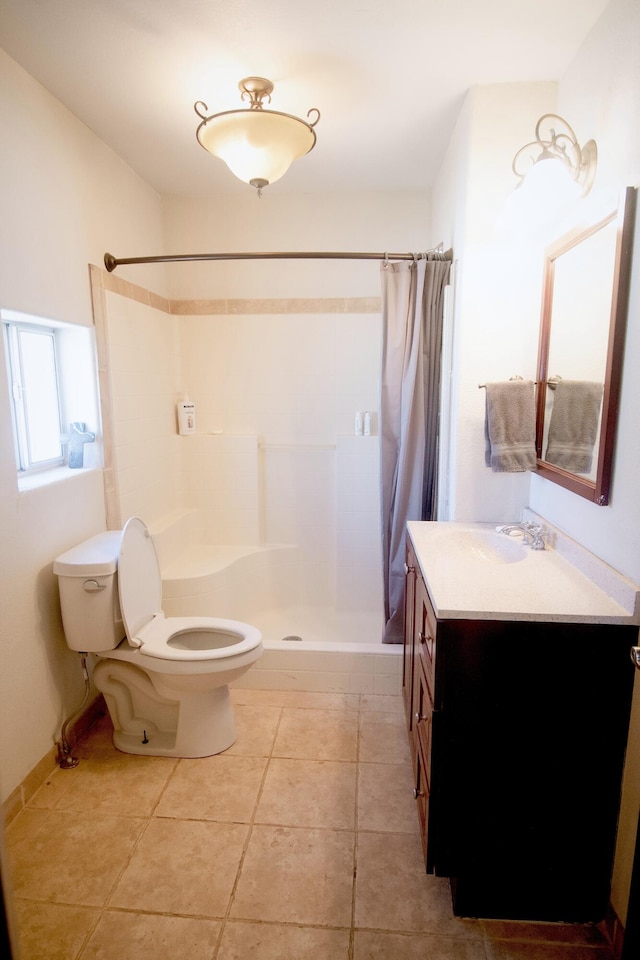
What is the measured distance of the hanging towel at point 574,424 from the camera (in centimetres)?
158

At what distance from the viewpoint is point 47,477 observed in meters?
2.14

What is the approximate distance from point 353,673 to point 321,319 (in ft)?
6.55

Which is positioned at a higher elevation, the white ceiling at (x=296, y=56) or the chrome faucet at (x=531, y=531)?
the white ceiling at (x=296, y=56)

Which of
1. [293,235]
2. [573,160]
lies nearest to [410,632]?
[573,160]

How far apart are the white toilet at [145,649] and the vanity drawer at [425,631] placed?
0.70 meters

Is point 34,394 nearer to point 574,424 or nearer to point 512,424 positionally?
point 512,424

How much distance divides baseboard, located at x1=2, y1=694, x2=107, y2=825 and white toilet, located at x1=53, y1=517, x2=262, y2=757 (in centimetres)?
16

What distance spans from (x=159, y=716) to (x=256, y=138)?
2202 mm

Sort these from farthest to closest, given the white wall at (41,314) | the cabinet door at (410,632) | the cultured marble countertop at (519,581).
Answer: the cabinet door at (410,632)
the white wall at (41,314)
the cultured marble countertop at (519,581)

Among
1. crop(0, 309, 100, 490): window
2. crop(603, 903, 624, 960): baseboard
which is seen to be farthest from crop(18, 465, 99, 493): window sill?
crop(603, 903, 624, 960): baseboard

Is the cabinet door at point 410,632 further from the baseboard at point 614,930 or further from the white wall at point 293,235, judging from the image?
the white wall at point 293,235

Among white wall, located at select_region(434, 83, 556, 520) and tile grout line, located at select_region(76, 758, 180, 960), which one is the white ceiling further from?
tile grout line, located at select_region(76, 758, 180, 960)

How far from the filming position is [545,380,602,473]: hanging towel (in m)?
Answer: 1.58

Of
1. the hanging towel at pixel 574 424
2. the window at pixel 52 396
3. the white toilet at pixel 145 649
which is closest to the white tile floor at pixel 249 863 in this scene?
the white toilet at pixel 145 649
